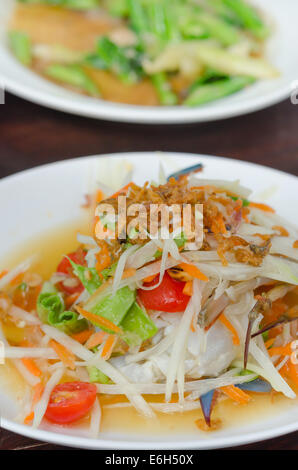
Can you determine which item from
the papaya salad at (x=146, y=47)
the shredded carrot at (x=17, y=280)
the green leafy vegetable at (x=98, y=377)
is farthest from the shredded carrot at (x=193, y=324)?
the papaya salad at (x=146, y=47)

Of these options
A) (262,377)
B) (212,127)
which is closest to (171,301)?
(262,377)

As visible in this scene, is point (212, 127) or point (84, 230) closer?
point (84, 230)

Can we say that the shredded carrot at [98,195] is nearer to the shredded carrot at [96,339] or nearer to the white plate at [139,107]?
the white plate at [139,107]

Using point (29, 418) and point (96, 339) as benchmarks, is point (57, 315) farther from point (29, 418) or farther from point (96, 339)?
point (29, 418)

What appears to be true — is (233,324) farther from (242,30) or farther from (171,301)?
(242,30)

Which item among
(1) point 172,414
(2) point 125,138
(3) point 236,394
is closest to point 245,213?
(3) point 236,394

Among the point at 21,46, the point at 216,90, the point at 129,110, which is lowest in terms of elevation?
the point at 129,110
